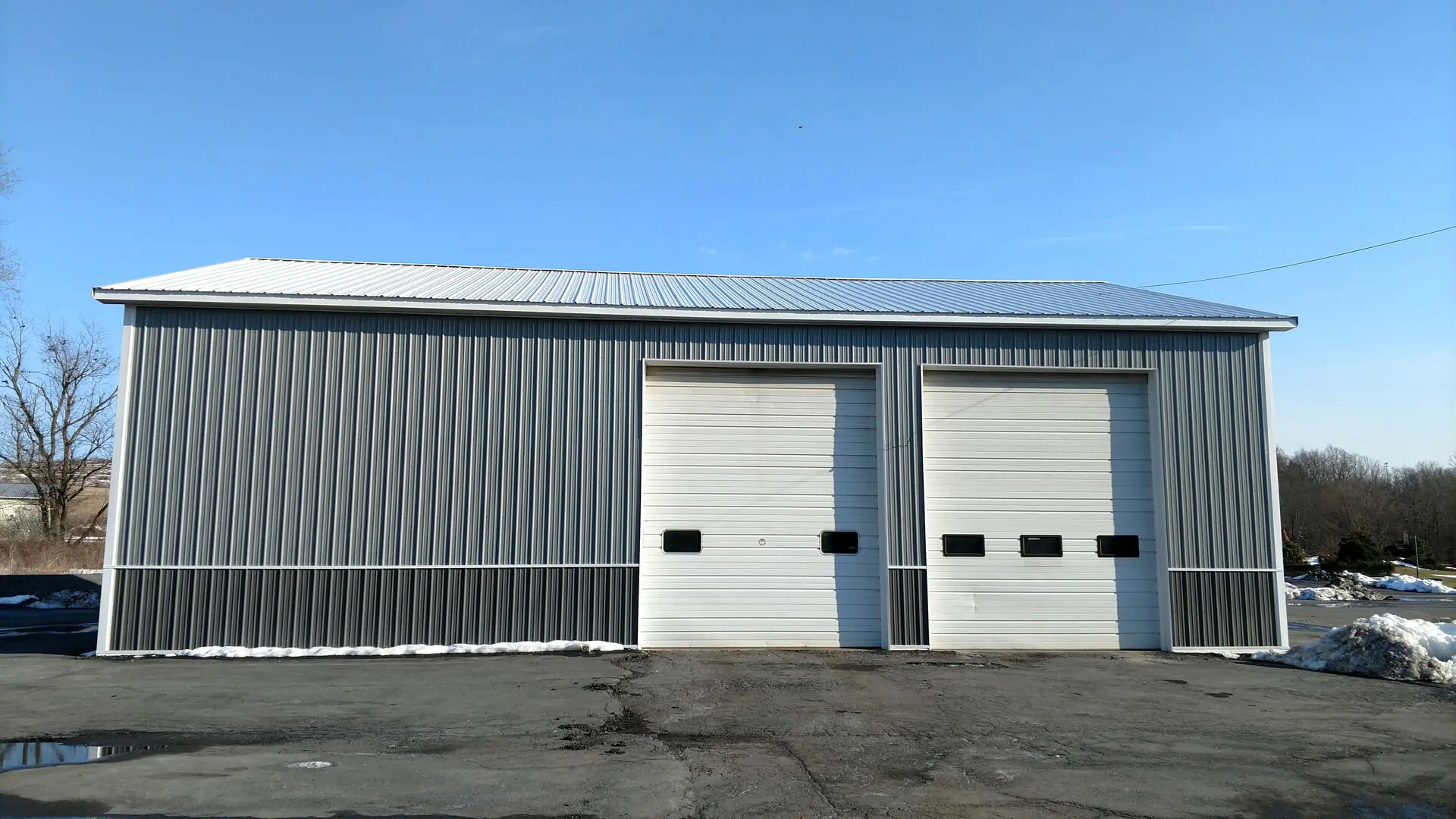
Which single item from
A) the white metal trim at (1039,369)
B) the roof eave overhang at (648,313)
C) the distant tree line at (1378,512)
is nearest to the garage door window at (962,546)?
the white metal trim at (1039,369)

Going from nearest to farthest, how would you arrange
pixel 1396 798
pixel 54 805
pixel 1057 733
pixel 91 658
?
pixel 54 805 < pixel 1396 798 < pixel 1057 733 < pixel 91 658

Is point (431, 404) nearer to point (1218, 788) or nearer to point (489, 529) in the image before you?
point (489, 529)

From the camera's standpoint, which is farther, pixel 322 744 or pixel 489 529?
pixel 489 529

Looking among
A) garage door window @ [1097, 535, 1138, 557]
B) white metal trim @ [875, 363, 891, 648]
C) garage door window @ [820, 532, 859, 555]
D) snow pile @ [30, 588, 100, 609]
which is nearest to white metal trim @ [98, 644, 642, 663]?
garage door window @ [820, 532, 859, 555]

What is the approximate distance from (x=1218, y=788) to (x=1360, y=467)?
90670 millimetres

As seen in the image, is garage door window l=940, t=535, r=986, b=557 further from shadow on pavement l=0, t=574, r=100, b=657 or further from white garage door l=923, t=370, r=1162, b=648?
shadow on pavement l=0, t=574, r=100, b=657

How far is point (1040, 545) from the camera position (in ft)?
42.6

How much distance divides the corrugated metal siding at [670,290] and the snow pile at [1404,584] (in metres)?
18.1

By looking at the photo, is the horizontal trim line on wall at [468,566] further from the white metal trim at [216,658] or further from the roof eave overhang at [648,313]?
the roof eave overhang at [648,313]

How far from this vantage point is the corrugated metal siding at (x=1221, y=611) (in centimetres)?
1275

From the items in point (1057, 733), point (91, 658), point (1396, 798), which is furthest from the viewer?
point (91, 658)

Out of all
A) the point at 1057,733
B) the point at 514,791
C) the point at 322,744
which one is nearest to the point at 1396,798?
the point at 1057,733

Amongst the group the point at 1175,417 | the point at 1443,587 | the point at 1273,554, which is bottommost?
the point at 1443,587

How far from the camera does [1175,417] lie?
1307cm
